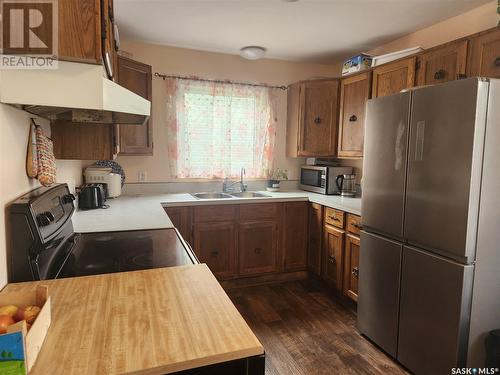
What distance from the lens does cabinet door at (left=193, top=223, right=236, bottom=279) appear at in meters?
2.90

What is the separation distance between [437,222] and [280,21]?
1893 mm

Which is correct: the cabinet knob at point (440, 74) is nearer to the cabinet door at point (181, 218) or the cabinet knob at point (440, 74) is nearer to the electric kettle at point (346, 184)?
the electric kettle at point (346, 184)

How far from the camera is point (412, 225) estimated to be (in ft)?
6.03

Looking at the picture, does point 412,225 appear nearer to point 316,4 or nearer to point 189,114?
point 316,4

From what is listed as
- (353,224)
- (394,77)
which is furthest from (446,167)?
(394,77)

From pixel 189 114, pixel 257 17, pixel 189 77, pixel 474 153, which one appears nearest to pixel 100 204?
pixel 189 114

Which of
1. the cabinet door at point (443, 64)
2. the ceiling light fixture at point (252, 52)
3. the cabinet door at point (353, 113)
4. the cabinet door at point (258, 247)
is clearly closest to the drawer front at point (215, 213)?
the cabinet door at point (258, 247)

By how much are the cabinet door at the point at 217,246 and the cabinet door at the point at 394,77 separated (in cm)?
176

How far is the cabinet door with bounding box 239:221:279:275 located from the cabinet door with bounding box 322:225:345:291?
48cm

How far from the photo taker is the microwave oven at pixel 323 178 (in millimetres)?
3322

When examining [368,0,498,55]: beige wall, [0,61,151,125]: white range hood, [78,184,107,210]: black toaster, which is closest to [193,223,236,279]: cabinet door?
[78,184,107,210]: black toaster

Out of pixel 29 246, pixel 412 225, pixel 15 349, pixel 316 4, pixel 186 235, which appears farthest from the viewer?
pixel 186 235

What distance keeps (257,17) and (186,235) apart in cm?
188

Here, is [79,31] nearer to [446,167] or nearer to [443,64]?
[446,167]
